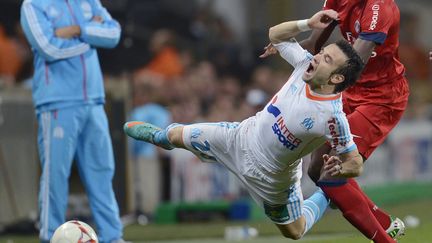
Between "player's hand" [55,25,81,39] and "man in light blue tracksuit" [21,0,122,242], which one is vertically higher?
"player's hand" [55,25,81,39]

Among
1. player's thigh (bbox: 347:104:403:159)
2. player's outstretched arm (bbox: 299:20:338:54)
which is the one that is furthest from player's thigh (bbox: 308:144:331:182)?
player's outstretched arm (bbox: 299:20:338:54)

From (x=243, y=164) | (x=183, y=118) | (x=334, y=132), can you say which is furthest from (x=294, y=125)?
(x=183, y=118)

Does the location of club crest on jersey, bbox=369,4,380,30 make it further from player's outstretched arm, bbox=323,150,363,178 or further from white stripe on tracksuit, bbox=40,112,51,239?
white stripe on tracksuit, bbox=40,112,51,239

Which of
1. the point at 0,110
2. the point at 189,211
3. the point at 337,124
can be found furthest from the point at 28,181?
the point at 337,124

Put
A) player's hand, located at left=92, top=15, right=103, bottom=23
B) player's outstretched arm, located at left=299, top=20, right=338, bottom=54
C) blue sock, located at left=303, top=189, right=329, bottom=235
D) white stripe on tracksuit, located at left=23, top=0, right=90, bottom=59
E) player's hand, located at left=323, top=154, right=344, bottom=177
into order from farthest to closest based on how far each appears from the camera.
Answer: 1. player's hand, located at left=92, top=15, right=103, bottom=23
2. white stripe on tracksuit, located at left=23, top=0, right=90, bottom=59
3. player's outstretched arm, located at left=299, top=20, right=338, bottom=54
4. blue sock, located at left=303, top=189, right=329, bottom=235
5. player's hand, located at left=323, top=154, right=344, bottom=177

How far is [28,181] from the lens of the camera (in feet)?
51.0

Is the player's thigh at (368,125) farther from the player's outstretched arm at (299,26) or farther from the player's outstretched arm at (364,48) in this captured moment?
the player's outstretched arm at (299,26)

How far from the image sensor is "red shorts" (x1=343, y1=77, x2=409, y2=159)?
10.6 meters

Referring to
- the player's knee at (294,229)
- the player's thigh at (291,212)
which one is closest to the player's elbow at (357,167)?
the player's thigh at (291,212)

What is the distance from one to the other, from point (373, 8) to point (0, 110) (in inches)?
259

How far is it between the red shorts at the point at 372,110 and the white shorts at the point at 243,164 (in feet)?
2.75

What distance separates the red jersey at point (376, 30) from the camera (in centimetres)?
1023

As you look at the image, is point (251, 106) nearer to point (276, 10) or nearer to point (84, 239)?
point (276, 10)

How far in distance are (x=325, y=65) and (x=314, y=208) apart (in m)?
1.78
